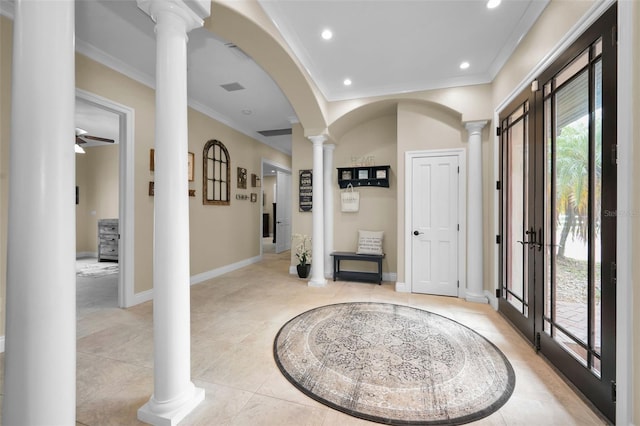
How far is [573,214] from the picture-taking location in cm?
199

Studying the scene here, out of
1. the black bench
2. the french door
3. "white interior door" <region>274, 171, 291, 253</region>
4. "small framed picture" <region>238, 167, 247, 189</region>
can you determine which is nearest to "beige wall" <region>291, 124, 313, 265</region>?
the black bench

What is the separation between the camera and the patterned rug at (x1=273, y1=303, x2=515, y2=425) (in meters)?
1.72

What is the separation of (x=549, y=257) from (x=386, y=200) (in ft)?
8.86

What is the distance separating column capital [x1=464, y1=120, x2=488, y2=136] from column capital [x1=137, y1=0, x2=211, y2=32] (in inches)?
136

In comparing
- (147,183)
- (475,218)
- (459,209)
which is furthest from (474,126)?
(147,183)

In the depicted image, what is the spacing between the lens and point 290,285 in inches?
178

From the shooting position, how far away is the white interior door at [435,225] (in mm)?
3975

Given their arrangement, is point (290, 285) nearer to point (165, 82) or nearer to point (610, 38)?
point (165, 82)

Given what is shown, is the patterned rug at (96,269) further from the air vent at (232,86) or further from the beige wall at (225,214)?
the air vent at (232,86)

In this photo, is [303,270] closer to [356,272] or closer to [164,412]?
[356,272]

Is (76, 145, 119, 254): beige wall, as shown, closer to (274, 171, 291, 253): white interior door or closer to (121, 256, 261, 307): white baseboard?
(121, 256, 261, 307): white baseboard

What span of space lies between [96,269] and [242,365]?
553 cm

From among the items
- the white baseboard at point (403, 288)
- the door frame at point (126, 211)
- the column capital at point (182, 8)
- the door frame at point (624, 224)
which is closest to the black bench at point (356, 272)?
the white baseboard at point (403, 288)

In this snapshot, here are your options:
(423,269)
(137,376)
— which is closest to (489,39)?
(423,269)
